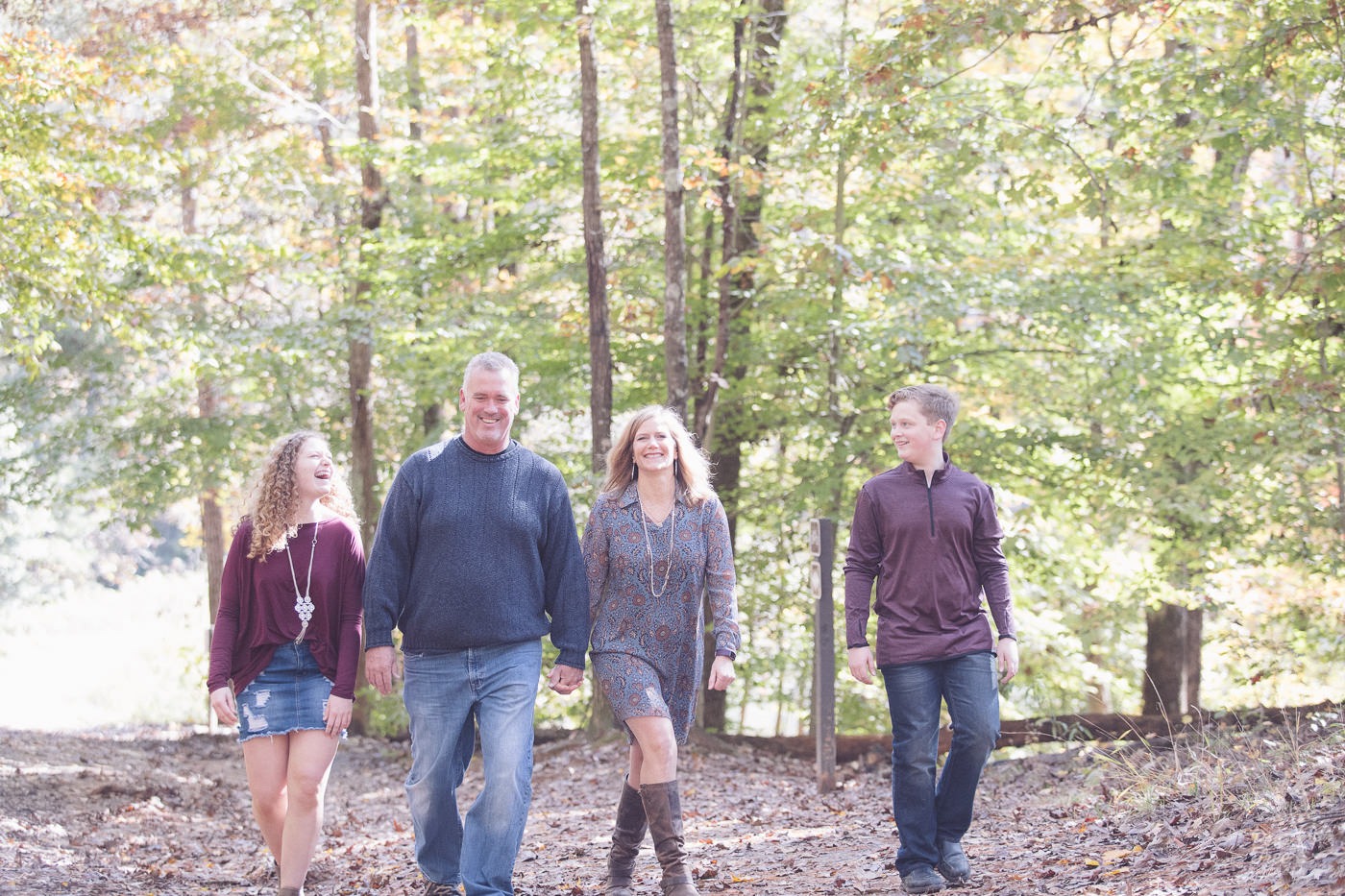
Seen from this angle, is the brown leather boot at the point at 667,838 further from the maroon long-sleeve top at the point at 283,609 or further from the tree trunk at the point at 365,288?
the tree trunk at the point at 365,288

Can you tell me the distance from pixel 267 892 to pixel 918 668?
3.57 metres

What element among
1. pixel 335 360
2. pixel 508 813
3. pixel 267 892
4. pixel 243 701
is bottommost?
pixel 267 892

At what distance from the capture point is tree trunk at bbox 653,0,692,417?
9.73 meters

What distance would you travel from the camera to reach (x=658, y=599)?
491cm

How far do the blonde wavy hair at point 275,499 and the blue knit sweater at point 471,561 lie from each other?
421mm

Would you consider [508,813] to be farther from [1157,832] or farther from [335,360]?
[335,360]

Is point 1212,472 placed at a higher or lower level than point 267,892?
higher

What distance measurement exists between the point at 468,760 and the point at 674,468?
1.39m

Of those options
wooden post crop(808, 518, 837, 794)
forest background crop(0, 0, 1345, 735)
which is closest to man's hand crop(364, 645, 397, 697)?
wooden post crop(808, 518, 837, 794)

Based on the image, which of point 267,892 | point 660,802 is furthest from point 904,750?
point 267,892

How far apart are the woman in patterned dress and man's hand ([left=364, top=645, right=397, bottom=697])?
2.56 feet

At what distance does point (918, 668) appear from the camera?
5.11m

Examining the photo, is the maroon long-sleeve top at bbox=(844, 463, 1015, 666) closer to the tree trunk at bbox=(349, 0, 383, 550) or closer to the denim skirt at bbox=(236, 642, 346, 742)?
the denim skirt at bbox=(236, 642, 346, 742)

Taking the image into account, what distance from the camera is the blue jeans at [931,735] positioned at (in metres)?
5.06
